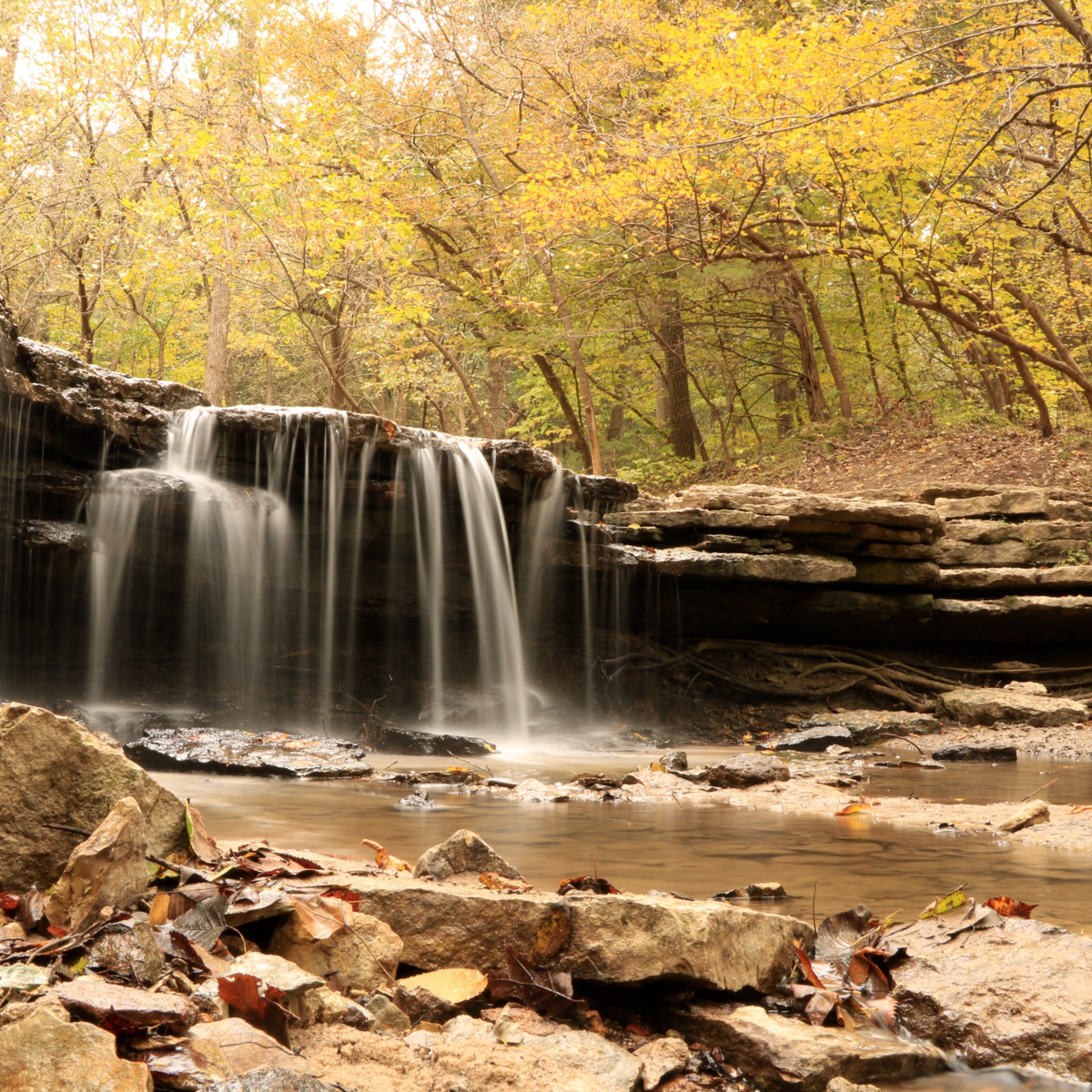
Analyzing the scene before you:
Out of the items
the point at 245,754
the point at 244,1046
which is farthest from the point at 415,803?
the point at 244,1046

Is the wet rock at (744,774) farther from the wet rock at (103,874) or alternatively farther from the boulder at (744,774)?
the wet rock at (103,874)

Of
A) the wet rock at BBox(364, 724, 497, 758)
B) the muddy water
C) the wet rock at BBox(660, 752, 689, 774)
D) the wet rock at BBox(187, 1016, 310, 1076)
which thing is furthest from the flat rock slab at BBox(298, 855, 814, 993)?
the wet rock at BBox(364, 724, 497, 758)

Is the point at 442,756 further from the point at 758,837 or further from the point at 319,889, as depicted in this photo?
the point at 319,889

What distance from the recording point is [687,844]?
4559mm

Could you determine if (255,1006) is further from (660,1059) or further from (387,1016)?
(660,1059)

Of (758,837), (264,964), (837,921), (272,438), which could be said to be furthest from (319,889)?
(272,438)

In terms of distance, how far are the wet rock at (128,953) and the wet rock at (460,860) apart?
3.92 feet

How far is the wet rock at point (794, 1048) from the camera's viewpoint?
210 cm

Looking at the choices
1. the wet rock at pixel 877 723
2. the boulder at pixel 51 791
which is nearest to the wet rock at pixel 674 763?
the wet rock at pixel 877 723

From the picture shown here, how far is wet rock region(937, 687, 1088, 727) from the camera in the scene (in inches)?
406

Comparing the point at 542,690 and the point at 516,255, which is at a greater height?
the point at 516,255

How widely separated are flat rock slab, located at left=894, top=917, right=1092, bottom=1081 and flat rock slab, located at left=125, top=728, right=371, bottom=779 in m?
5.08

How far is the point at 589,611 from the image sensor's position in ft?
40.3

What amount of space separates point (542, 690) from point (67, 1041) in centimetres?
1058
